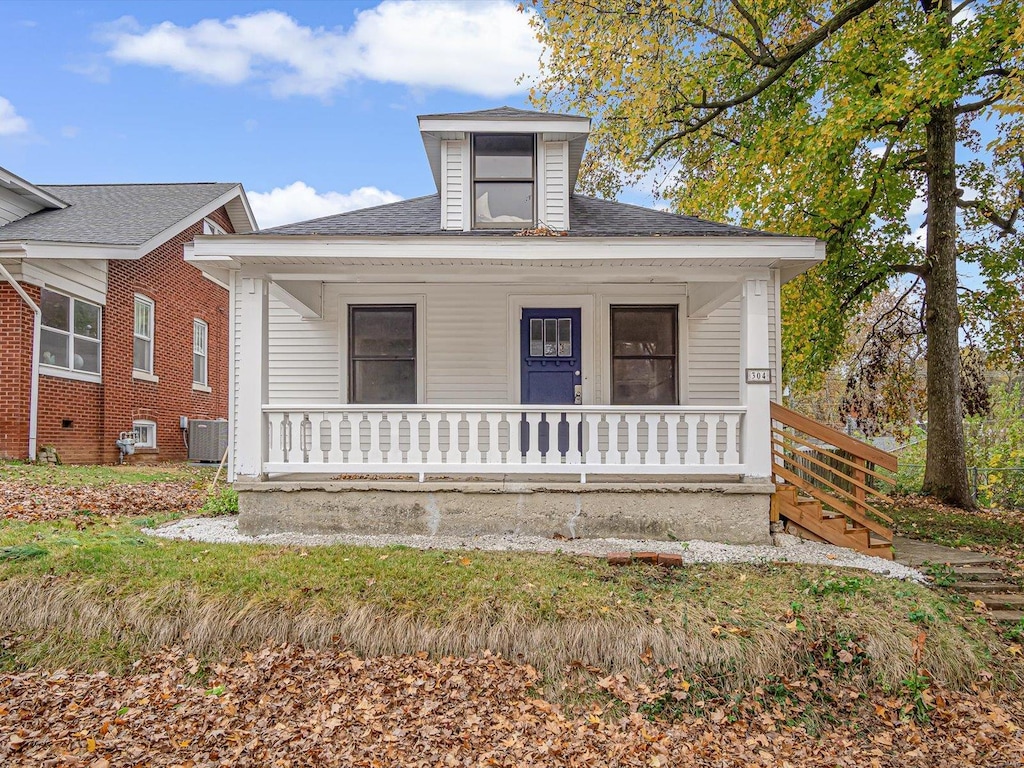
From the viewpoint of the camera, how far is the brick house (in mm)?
10305

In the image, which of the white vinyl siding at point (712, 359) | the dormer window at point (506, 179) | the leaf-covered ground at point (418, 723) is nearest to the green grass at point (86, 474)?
the leaf-covered ground at point (418, 723)

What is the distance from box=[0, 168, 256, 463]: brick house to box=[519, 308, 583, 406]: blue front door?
229 inches

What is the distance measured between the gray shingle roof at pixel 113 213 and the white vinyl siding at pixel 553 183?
302 inches

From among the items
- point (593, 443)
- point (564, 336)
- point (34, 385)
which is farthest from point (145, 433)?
point (593, 443)

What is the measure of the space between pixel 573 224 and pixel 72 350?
961cm

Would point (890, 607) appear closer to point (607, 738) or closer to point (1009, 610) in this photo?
point (1009, 610)

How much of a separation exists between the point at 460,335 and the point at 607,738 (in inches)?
220

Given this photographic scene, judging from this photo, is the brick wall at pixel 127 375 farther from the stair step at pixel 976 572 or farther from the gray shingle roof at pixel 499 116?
the stair step at pixel 976 572

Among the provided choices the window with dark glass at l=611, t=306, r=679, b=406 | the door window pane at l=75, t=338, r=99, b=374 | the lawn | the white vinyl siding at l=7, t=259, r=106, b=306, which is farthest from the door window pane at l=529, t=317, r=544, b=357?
the door window pane at l=75, t=338, r=99, b=374

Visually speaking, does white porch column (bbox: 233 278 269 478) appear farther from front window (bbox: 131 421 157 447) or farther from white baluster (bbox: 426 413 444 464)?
front window (bbox: 131 421 157 447)

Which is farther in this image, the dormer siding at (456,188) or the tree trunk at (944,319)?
the tree trunk at (944,319)

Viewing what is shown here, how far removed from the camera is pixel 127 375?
42.5 ft

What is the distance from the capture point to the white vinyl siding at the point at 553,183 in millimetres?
8000

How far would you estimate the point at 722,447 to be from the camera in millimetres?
7668
